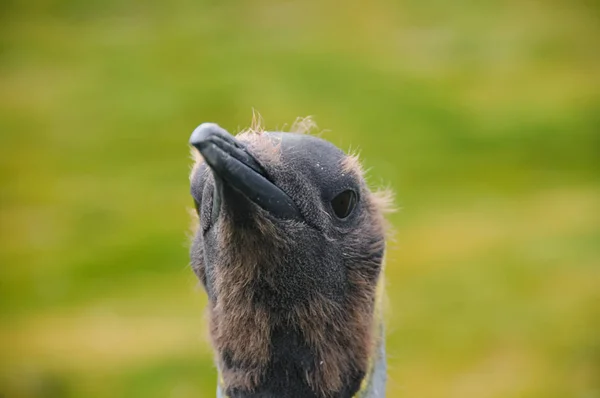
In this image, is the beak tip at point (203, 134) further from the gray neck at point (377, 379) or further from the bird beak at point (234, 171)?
the gray neck at point (377, 379)

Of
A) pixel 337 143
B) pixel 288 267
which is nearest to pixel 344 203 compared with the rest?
pixel 288 267

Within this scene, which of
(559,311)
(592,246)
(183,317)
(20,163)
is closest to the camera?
(559,311)

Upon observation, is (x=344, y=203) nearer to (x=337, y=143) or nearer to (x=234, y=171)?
(x=234, y=171)

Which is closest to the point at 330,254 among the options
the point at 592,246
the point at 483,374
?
the point at 483,374

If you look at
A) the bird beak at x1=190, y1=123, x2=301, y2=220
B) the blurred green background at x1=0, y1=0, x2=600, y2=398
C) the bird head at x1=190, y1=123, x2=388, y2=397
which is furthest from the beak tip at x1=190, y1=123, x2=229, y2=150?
the blurred green background at x1=0, y1=0, x2=600, y2=398

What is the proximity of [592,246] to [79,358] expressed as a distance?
7.27 m

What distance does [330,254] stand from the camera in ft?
9.95

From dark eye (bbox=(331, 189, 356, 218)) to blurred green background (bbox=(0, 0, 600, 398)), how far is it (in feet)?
21.6

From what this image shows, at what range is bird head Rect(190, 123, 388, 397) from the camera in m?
2.78

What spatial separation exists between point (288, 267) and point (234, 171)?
455 millimetres

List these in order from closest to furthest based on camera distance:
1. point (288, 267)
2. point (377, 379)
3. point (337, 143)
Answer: point (288, 267) < point (377, 379) < point (337, 143)

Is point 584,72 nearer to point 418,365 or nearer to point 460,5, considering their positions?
point 460,5

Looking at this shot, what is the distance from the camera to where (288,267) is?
2.87m

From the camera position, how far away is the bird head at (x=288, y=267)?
9.12 feet
